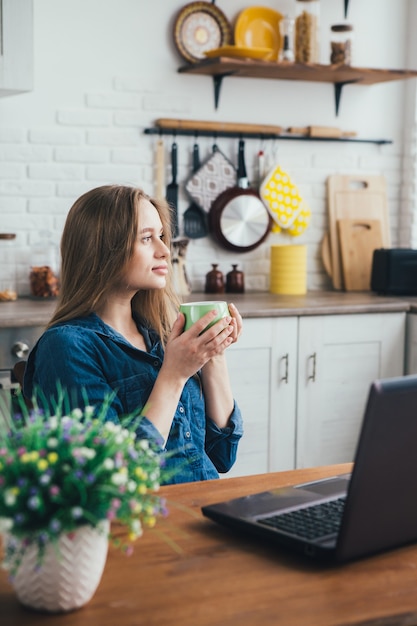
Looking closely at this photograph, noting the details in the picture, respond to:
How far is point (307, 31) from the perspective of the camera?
4.20m

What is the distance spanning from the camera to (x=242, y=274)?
424 centimetres

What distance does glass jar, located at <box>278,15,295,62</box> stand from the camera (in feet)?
13.6

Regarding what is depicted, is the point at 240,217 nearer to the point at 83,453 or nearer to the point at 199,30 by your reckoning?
the point at 199,30

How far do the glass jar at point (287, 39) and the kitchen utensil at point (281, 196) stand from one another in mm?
498

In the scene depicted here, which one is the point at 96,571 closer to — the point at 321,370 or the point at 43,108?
the point at 321,370

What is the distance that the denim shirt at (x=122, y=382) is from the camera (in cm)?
194

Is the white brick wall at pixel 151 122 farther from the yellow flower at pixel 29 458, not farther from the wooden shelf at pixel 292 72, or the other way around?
the yellow flower at pixel 29 458

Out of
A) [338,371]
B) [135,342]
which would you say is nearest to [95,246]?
[135,342]

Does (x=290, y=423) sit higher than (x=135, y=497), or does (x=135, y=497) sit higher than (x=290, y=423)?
(x=135, y=497)

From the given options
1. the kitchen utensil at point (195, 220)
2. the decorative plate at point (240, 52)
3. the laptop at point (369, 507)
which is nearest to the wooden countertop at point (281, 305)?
the kitchen utensil at point (195, 220)

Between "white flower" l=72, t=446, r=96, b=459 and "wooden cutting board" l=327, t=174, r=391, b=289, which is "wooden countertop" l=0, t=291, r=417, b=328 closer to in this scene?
"wooden cutting board" l=327, t=174, r=391, b=289

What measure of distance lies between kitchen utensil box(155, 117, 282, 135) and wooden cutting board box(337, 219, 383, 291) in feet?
1.90

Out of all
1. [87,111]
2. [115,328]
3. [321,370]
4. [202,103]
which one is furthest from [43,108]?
[115,328]

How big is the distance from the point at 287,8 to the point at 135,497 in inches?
141
